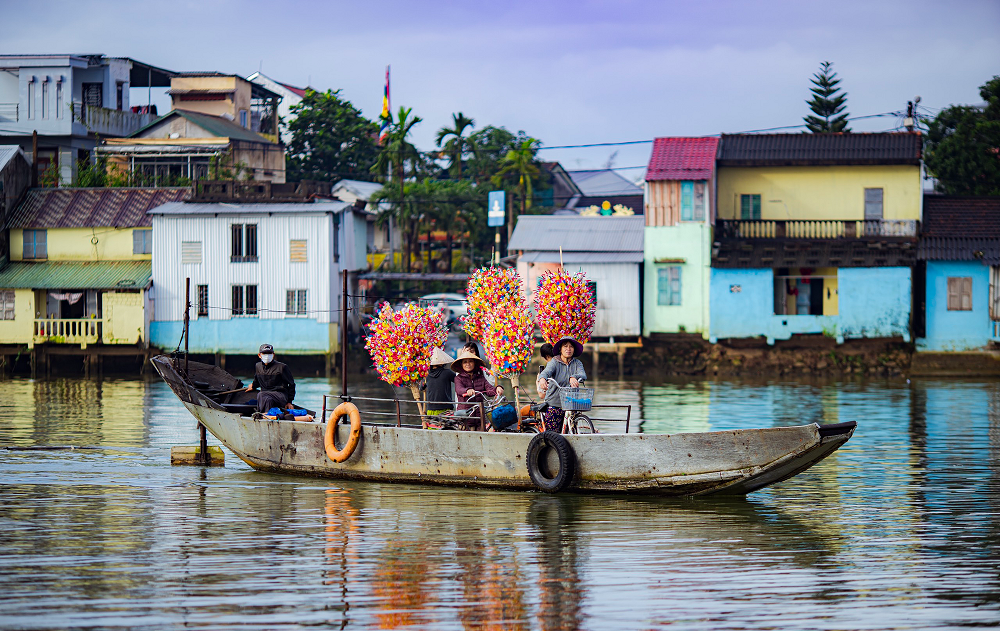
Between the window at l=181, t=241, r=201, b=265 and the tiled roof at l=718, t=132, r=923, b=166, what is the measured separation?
17.6m

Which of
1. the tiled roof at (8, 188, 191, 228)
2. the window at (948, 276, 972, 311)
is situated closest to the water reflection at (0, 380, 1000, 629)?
the window at (948, 276, 972, 311)

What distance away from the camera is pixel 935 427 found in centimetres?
2045

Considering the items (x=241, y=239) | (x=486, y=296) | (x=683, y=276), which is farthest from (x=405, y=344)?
(x=241, y=239)

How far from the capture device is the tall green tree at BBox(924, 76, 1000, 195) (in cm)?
3753

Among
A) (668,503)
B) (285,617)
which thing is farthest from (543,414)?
(285,617)

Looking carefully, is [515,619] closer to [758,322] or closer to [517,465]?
[517,465]

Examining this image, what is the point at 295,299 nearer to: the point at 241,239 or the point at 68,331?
the point at 241,239

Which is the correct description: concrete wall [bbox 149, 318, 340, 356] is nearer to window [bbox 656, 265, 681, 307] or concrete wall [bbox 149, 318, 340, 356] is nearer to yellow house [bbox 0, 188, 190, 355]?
yellow house [bbox 0, 188, 190, 355]

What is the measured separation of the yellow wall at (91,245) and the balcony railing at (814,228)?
19786 millimetres

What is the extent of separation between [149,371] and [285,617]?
93.6ft

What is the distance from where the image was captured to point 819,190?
117 feet

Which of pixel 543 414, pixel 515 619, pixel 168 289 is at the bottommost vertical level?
pixel 515 619

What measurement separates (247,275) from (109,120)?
12.7 metres

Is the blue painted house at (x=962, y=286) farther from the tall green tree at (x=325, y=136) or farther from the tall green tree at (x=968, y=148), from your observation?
the tall green tree at (x=325, y=136)
